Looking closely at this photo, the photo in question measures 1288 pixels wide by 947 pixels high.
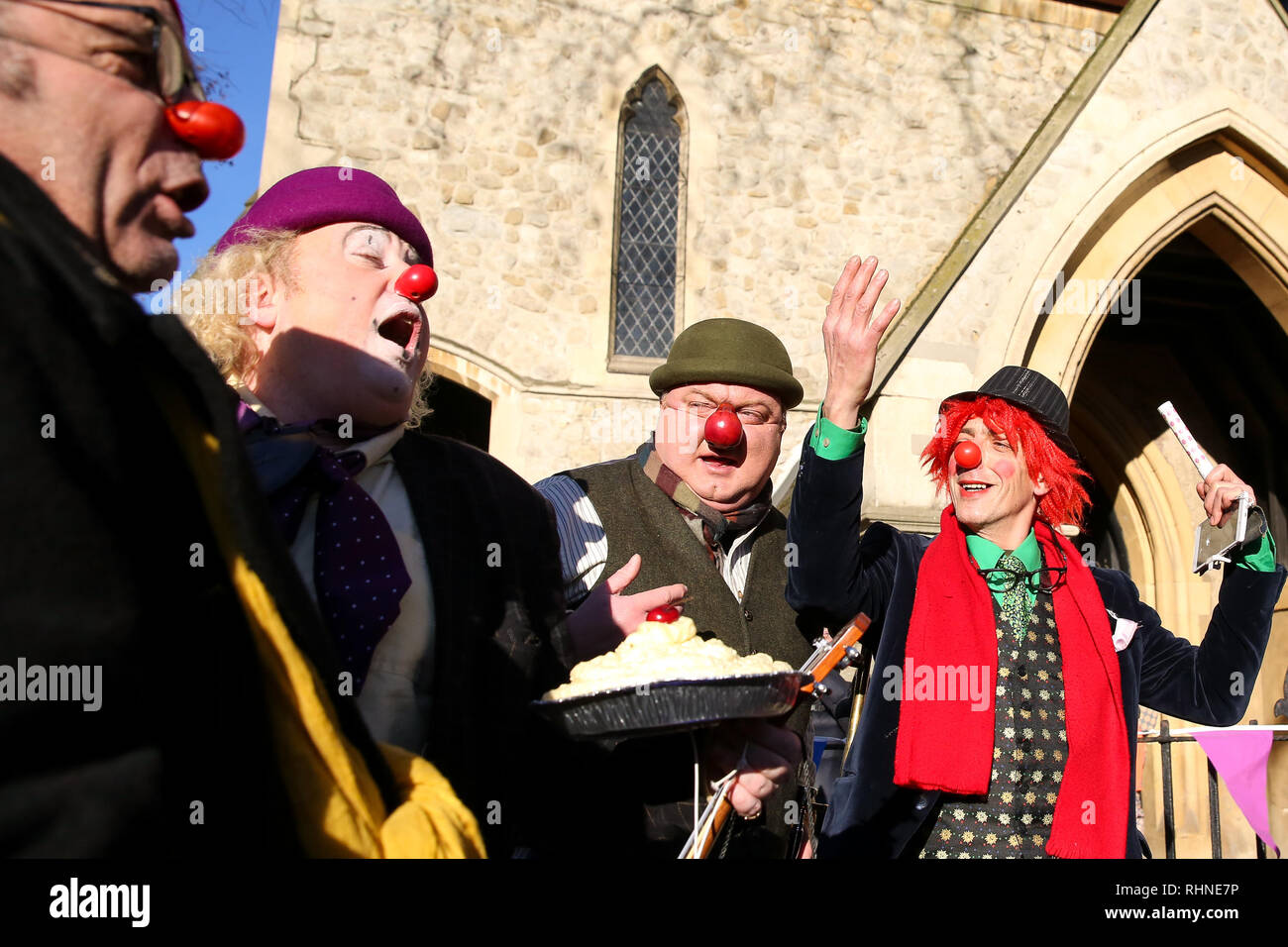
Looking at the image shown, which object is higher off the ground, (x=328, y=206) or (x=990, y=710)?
(x=328, y=206)

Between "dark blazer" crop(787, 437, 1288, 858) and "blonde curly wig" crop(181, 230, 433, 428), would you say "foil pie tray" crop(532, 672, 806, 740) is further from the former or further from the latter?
"dark blazer" crop(787, 437, 1288, 858)

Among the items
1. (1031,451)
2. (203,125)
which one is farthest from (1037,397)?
(203,125)

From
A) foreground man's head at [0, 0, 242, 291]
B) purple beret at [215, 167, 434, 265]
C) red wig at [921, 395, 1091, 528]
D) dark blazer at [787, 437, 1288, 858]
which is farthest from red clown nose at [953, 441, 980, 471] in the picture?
foreground man's head at [0, 0, 242, 291]

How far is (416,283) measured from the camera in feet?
6.08

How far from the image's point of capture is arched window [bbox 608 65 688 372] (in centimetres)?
888

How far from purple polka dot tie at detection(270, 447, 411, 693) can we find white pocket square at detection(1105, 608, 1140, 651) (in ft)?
7.40

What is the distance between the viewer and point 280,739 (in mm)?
1040

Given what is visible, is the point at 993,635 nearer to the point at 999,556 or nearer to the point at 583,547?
the point at 999,556

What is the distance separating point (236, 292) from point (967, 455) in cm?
203

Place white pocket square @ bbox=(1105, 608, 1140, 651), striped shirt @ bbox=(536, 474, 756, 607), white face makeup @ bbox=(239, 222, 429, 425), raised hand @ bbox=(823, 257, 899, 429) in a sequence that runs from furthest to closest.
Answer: white pocket square @ bbox=(1105, 608, 1140, 651), striped shirt @ bbox=(536, 474, 756, 607), raised hand @ bbox=(823, 257, 899, 429), white face makeup @ bbox=(239, 222, 429, 425)

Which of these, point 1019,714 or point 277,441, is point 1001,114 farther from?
point 277,441

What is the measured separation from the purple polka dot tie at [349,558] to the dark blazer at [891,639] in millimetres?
1264

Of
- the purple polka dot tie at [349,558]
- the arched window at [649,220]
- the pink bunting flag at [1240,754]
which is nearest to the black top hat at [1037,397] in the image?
the purple polka dot tie at [349,558]
